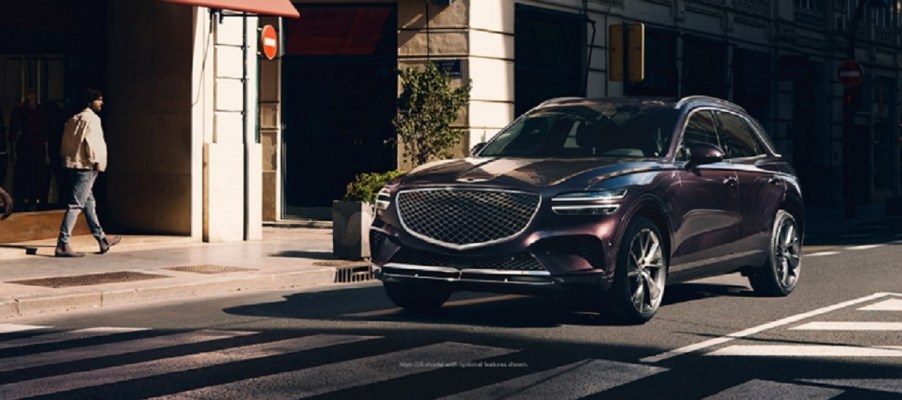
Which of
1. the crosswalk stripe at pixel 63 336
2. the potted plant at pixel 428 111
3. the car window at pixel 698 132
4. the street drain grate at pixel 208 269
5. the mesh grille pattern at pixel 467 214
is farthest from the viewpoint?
the potted plant at pixel 428 111

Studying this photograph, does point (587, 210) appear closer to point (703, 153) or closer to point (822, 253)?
point (703, 153)

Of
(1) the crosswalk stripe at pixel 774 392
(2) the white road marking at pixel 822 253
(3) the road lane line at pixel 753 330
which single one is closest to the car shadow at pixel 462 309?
(3) the road lane line at pixel 753 330

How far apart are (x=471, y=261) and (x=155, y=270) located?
5.50 m

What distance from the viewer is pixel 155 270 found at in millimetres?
14352

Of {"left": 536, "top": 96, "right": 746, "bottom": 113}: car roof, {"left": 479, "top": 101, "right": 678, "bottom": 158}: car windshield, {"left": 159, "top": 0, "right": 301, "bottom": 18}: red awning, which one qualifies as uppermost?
{"left": 159, "top": 0, "right": 301, "bottom": 18}: red awning

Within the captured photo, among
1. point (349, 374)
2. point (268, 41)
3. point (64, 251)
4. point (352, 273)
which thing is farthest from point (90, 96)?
point (349, 374)

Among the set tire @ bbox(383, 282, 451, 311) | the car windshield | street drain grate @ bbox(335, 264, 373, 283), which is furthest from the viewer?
street drain grate @ bbox(335, 264, 373, 283)

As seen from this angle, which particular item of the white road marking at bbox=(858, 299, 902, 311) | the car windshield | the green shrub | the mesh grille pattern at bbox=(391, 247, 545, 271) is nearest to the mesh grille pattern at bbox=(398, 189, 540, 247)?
the mesh grille pattern at bbox=(391, 247, 545, 271)

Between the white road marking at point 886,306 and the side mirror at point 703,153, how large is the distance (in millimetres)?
1851

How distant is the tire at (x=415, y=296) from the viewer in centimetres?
1081

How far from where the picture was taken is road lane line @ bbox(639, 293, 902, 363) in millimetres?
8688

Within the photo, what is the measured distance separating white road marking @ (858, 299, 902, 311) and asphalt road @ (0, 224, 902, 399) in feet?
0.12

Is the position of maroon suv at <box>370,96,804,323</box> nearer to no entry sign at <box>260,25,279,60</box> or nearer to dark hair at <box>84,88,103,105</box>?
dark hair at <box>84,88,103,105</box>

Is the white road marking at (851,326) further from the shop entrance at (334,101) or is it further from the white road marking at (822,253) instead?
the shop entrance at (334,101)
